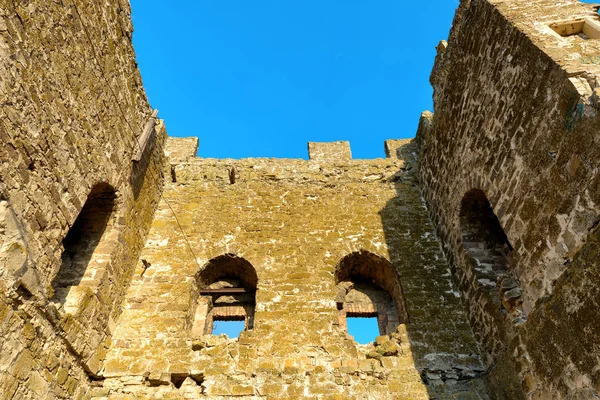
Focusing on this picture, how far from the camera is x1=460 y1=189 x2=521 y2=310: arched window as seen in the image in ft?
18.6

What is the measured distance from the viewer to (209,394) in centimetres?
516

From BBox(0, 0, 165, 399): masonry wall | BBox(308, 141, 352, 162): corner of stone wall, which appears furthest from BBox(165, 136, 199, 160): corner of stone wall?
BBox(308, 141, 352, 162): corner of stone wall

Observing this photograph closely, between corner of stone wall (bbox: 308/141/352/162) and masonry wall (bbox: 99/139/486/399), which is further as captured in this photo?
corner of stone wall (bbox: 308/141/352/162)

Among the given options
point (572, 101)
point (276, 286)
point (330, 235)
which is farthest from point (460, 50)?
point (276, 286)

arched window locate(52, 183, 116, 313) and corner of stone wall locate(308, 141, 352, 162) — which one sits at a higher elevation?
corner of stone wall locate(308, 141, 352, 162)

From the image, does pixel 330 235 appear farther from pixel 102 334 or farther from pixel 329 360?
pixel 102 334

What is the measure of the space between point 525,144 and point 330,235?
3.61 meters

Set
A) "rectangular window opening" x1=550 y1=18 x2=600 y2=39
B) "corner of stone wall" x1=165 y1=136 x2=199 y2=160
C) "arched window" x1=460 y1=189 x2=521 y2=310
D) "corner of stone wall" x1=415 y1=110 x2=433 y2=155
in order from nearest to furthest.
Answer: "rectangular window opening" x1=550 y1=18 x2=600 y2=39 → "arched window" x1=460 y1=189 x2=521 y2=310 → "corner of stone wall" x1=415 y1=110 x2=433 y2=155 → "corner of stone wall" x1=165 y1=136 x2=199 y2=160

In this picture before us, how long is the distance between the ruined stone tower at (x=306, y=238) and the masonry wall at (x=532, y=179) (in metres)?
0.03

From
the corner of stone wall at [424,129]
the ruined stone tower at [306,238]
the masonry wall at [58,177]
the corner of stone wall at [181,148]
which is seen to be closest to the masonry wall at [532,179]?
the ruined stone tower at [306,238]

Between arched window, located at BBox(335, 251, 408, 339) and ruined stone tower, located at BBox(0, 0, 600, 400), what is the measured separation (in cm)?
4

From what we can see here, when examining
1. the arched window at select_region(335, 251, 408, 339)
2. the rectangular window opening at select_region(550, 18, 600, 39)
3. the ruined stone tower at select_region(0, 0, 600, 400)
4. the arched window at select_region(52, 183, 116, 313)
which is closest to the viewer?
the ruined stone tower at select_region(0, 0, 600, 400)

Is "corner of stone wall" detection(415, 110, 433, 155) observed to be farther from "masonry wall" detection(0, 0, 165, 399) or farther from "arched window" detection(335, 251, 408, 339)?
"masonry wall" detection(0, 0, 165, 399)

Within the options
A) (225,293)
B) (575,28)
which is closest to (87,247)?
(225,293)
